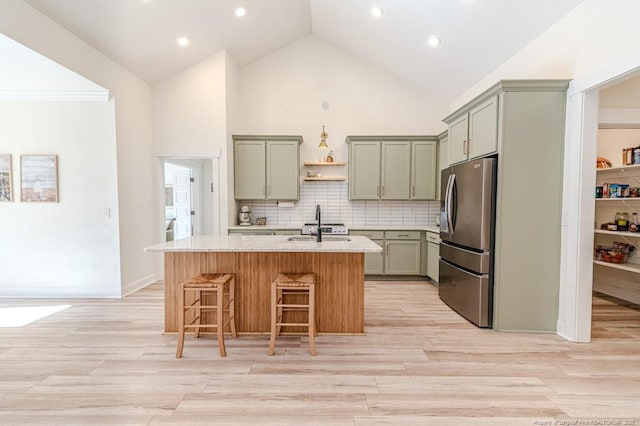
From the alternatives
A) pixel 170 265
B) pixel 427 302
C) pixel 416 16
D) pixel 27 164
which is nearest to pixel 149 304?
pixel 170 265

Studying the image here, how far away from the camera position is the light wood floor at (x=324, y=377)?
1.88 meters

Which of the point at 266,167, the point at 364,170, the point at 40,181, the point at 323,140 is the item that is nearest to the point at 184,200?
the point at 266,167

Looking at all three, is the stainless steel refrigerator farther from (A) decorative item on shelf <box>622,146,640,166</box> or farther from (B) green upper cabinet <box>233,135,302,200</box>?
(B) green upper cabinet <box>233,135,302,200</box>

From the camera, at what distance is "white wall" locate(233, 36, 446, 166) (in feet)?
18.1

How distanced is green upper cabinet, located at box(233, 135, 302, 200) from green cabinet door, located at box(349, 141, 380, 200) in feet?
3.02

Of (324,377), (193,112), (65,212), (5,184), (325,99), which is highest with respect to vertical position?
(325,99)

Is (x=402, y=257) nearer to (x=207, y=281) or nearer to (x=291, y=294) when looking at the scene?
(x=291, y=294)

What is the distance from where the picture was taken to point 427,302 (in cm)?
402

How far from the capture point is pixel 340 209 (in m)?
5.59

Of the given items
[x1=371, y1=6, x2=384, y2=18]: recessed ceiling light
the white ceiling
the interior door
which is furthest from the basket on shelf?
the interior door

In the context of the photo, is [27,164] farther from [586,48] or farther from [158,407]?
A: [586,48]

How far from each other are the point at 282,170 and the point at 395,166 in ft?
6.17

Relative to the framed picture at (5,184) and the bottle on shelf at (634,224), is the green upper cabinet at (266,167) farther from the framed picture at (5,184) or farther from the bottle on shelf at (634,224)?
the bottle on shelf at (634,224)

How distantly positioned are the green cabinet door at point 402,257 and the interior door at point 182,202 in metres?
3.99
